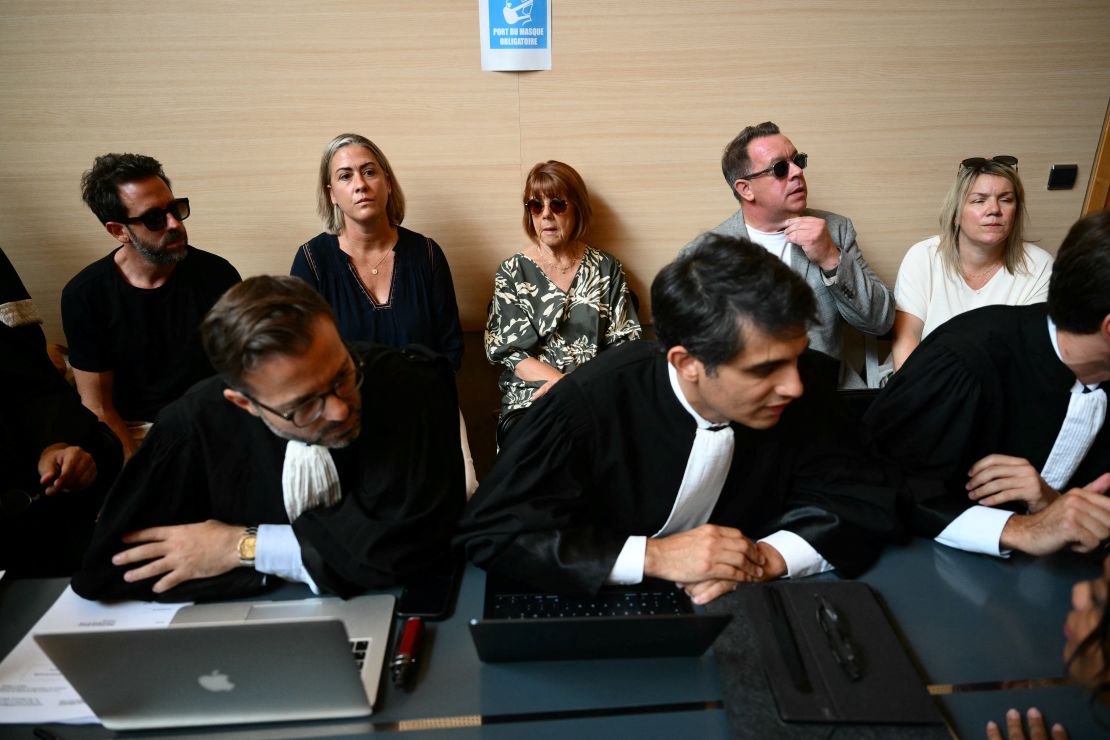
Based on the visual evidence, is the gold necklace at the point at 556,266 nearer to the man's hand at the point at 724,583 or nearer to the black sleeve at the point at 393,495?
the black sleeve at the point at 393,495

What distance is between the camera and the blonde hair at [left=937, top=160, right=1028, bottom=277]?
2752mm

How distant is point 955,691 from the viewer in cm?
113

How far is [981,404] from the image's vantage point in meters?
1.77

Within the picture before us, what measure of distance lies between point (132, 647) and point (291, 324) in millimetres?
646

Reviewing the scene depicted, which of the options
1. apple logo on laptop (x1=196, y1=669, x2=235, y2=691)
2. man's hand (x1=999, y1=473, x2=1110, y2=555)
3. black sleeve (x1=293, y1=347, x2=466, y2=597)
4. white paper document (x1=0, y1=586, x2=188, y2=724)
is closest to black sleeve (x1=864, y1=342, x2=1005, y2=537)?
man's hand (x1=999, y1=473, x2=1110, y2=555)

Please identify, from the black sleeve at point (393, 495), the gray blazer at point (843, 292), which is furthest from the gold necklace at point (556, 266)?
the black sleeve at point (393, 495)

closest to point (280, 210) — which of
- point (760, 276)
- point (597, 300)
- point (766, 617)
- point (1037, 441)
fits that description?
point (597, 300)

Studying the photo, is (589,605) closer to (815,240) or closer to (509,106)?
(815,240)

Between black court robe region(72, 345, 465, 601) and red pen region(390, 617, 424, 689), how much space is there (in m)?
0.17

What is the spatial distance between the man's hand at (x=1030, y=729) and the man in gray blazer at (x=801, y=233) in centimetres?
193

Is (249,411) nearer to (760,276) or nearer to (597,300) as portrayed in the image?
(760,276)

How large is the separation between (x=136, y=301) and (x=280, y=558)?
186 centimetres

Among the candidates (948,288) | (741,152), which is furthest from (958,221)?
(741,152)

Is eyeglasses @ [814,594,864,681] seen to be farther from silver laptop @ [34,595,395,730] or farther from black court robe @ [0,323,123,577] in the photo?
black court robe @ [0,323,123,577]
